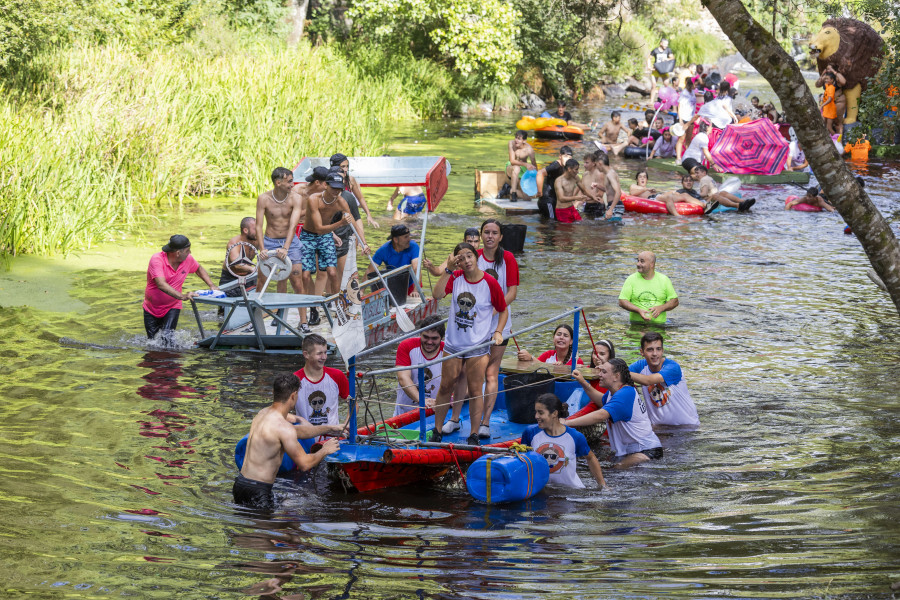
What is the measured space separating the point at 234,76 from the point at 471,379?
15400 mm

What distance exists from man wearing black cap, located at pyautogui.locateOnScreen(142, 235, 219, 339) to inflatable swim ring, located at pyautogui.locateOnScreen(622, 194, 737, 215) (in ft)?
37.6

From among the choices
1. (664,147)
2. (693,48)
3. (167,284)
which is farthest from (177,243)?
(693,48)

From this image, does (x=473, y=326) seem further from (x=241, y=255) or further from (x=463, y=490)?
(x=241, y=255)

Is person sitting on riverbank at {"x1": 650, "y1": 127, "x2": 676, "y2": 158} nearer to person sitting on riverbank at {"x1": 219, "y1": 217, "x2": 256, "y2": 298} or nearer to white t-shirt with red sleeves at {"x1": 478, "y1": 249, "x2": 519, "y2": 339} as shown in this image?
person sitting on riverbank at {"x1": 219, "y1": 217, "x2": 256, "y2": 298}

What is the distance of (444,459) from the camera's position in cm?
803

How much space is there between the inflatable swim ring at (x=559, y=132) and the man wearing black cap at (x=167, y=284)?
2047cm

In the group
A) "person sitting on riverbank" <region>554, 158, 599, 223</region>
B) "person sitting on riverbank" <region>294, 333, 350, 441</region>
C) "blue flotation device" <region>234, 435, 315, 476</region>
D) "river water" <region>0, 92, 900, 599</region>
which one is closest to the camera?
"river water" <region>0, 92, 900, 599</region>

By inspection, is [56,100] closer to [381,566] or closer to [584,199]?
[584,199]

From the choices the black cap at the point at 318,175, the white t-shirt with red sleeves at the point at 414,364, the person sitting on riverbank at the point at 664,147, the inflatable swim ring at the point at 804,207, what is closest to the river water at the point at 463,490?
the white t-shirt with red sleeves at the point at 414,364

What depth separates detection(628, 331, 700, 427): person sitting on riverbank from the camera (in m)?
9.42

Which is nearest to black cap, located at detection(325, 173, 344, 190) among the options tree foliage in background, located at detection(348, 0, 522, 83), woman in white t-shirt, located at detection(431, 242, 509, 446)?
woman in white t-shirt, located at detection(431, 242, 509, 446)

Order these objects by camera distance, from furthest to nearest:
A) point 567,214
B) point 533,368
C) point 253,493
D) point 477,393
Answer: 1. point 567,214
2. point 533,368
3. point 477,393
4. point 253,493

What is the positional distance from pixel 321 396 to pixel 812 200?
1561cm

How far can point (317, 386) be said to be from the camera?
848 cm
